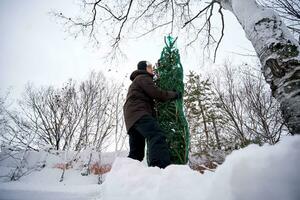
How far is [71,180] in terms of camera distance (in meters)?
8.06

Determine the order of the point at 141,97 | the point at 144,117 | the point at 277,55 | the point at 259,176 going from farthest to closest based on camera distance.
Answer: the point at 141,97
the point at 144,117
the point at 277,55
the point at 259,176

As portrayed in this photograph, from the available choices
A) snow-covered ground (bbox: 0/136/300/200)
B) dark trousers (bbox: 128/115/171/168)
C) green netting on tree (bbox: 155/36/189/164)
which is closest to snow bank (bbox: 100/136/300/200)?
snow-covered ground (bbox: 0/136/300/200)

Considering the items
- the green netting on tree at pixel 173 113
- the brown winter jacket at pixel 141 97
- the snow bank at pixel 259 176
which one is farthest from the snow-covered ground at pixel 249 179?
the green netting on tree at pixel 173 113

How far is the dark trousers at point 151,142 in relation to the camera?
2.19m

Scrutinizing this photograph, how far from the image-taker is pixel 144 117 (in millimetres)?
2482

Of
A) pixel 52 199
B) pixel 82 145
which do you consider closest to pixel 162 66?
pixel 52 199

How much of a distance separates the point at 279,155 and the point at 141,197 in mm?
837

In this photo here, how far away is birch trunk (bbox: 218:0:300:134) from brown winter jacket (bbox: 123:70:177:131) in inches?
45.8

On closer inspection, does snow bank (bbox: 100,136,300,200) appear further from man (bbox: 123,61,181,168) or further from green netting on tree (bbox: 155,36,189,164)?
green netting on tree (bbox: 155,36,189,164)

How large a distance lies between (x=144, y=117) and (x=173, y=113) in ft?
1.97

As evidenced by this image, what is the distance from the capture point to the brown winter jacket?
2.55m

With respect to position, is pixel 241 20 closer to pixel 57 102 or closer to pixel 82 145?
pixel 82 145

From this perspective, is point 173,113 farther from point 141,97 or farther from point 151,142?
point 151,142

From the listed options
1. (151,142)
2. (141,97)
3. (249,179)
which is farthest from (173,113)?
(249,179)
